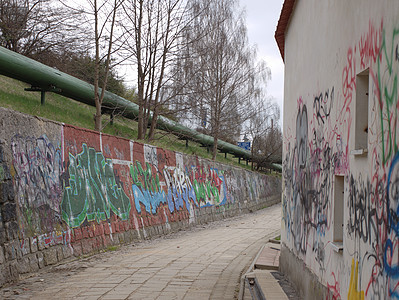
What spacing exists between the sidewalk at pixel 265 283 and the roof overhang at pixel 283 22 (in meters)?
4.45

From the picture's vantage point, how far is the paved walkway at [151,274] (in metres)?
7.74

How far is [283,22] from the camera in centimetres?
1007

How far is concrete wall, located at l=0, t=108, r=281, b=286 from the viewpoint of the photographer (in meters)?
8.62

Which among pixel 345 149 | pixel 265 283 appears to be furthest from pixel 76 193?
pixel 345 149

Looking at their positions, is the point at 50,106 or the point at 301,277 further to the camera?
the point at 50,106

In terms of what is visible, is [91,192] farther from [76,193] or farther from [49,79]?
[49,79]

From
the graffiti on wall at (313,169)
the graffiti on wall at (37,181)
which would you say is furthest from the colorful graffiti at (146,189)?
the graffiti on wall at (313,169)

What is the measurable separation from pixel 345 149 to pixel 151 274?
16.7ft

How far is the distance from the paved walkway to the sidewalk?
0.18 metres

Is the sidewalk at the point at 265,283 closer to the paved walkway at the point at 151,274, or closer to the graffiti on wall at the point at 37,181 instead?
the paved walkway at the point at 151,274

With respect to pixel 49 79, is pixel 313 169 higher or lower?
lower

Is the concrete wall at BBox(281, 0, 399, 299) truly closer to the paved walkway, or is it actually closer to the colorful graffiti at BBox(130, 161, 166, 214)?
the paved walkway

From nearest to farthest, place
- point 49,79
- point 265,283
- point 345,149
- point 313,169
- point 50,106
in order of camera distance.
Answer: point 345,149 < point 313,169 < point 265,283 < point 49,79 < point 50,106

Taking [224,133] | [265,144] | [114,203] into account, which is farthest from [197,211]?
[265,144]
